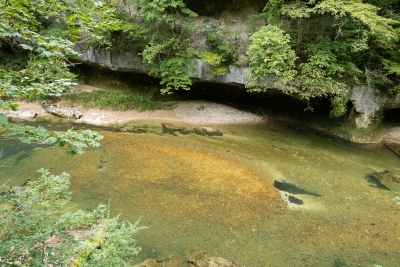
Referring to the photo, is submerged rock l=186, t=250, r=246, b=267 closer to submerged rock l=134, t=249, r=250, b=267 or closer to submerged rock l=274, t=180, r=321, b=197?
submerged rock l=134, t=249, r=250, b=267

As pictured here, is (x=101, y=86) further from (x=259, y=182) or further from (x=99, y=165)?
(x=259, y=182)

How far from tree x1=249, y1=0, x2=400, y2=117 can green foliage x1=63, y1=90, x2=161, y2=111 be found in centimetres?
665

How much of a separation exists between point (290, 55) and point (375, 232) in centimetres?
673

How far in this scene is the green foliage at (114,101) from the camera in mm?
15094

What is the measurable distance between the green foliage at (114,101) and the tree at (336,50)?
21.8 ft

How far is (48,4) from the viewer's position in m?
3.28

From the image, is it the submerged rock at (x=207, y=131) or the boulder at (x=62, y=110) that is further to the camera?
the boulder at (x=62, y=110)

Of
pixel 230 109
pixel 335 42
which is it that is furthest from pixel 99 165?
pixel 335 42

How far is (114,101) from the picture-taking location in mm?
15141

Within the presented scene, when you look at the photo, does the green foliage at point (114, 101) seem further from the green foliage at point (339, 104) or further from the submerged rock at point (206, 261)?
the submerged rock at point (206, 261)

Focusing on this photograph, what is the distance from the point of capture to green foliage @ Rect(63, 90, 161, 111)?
49.5 feet

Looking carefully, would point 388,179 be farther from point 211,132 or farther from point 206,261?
point 206,261

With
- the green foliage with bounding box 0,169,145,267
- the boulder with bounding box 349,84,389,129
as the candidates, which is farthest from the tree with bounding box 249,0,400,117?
the green foliage with bounding box 0,169,145,267

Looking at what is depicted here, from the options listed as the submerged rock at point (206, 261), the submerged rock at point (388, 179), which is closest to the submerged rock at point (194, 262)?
the submerged rock at point (206, 261)
